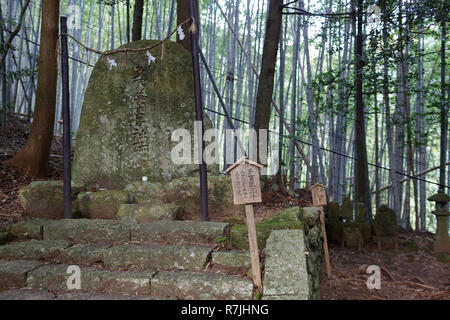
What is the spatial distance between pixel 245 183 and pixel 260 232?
0.78m

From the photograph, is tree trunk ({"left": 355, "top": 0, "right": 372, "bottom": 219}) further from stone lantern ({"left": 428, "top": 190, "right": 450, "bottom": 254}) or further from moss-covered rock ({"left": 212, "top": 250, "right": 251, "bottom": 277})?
moss-covered rock ({"left": 212, "top": 250, "right": 251, "bottom": 277})

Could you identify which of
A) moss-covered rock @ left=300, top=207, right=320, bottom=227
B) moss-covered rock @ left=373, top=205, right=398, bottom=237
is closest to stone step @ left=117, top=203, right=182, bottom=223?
moss-covered rock @ left=300, top=207, right=320, bottom=227

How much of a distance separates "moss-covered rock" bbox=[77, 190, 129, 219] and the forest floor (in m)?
0.66

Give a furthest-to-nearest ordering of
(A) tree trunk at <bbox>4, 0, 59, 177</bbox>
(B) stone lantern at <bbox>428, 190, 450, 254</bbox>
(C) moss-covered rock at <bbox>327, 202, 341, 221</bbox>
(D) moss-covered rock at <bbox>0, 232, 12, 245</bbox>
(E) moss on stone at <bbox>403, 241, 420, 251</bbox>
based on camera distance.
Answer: (C) moss-covered rock at <bbox>327, 202, 341, 221</bbox> < (E) moss on stone at <bbox>403, 241, 420, 251</bbox> < (B) stone lantern at <bbox>428, 190, 450, 254</bbox> < (A) tree trunk at <bbox>4, 0, 59, 177</bbox> < (D) moss-covered rock at <bbox>0, 232, 12, 245</bbox>

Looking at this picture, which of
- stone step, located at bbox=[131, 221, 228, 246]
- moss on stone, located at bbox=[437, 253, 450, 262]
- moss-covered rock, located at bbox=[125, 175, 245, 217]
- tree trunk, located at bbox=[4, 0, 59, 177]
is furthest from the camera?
moss on stone, located at bbox=[437, 253, 450, 262]

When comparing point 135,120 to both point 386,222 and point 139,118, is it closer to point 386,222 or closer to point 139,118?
point 139,118

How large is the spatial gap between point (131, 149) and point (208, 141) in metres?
1.03

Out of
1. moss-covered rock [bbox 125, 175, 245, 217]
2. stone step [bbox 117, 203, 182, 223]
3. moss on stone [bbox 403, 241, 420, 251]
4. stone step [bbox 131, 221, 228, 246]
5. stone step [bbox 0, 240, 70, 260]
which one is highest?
moss-covered rock [bbox 125, 175, 245, 217]

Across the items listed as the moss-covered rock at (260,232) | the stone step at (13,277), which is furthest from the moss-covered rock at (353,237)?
the stone step at (13,277)

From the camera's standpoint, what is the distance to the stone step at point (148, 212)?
376 cm

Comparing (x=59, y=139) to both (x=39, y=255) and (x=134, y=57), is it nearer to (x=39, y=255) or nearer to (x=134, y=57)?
(x=134, y=57)

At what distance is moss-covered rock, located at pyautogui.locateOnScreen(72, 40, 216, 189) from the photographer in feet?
14.9
